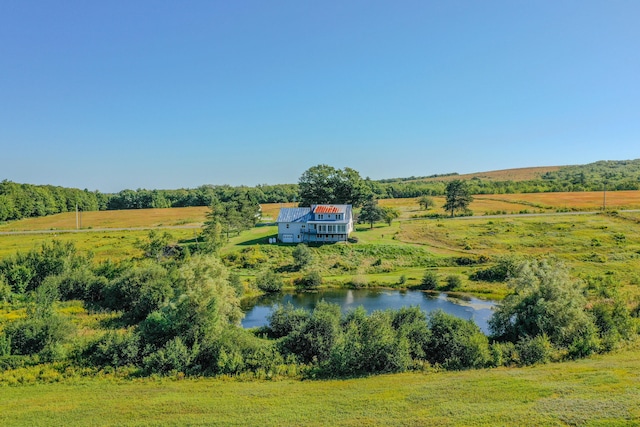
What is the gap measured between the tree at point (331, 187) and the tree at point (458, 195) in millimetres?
18632

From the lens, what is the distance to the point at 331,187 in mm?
75688

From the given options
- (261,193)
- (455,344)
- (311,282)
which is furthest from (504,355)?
(261,193)

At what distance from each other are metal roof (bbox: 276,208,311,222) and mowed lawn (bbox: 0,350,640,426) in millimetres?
44023

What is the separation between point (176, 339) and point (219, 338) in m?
2.29

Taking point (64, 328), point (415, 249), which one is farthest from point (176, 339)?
point (415, 249)

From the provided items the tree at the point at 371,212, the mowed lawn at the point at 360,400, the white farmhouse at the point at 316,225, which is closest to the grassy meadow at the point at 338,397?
the mowed lawn at the point at 360,400

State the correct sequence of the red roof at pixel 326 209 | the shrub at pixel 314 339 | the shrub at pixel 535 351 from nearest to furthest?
the shrub at pixel 535 351
the shrub at pixel 314 339
the red roof at pixel 326 209

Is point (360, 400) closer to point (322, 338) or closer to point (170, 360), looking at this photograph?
point (322, 338)

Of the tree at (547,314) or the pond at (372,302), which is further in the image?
the pond at (372,302)

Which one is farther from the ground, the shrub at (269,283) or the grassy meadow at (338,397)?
the grassy meadow at (338,397)

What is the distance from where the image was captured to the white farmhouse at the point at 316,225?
60.5 meters

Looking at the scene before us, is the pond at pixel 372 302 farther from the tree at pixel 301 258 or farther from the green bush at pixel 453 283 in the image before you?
the tree at pixel 301 258

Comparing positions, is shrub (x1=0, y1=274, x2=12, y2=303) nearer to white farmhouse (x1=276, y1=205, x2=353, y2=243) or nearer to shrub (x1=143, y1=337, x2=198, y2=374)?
shrub (x1=143, y1=337, x2=198, y2=374)

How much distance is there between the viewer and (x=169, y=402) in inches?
642
